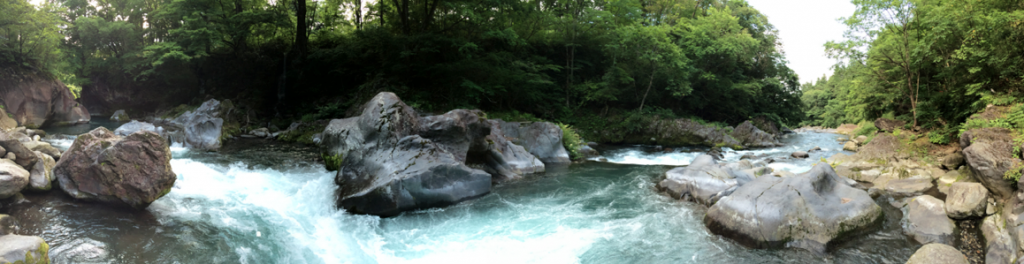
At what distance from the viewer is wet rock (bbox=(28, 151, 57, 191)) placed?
17.5 feet

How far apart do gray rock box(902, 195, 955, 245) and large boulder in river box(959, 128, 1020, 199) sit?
727 millimetres

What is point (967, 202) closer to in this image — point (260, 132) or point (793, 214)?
point (793, 214)

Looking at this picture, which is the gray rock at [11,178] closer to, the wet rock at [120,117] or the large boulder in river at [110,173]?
the large boulder in river at [110,173]

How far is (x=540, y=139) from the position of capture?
1378cm

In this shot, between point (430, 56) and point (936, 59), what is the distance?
17070 mm

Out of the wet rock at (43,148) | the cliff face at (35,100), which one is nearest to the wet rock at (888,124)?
the wet rock at (43,148)

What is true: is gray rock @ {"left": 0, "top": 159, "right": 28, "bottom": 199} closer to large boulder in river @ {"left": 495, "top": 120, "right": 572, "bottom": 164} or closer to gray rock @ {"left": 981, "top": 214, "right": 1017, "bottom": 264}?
large boulder in river @ {"left": 495, "top": 120, "right": 572, "bottom": 164}

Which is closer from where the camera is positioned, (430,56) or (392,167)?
(392,167)

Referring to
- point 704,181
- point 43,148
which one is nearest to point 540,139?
point 704,181

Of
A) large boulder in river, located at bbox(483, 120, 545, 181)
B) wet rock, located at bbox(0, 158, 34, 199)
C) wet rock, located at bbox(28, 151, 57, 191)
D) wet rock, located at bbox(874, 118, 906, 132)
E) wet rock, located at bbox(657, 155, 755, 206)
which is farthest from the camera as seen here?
wet rock, located at bbox(874, 118, 906, 132)

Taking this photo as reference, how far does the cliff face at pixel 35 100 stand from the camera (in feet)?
51.0

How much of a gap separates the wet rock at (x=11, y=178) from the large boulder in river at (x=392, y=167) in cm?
375

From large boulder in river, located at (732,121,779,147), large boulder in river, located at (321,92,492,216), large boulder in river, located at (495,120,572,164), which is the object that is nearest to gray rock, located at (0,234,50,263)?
large boulder in river, located at (321,92,492,216)

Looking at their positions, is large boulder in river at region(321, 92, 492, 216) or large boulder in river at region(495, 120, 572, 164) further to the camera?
large boulder in river at region(495, 120, 572, 164)
